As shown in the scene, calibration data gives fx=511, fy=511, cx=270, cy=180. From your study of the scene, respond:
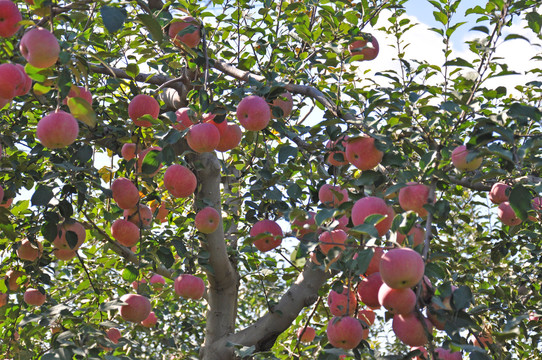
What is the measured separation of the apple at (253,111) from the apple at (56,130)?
653 mm

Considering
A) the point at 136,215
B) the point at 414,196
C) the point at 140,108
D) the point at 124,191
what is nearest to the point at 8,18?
the point at 140,108

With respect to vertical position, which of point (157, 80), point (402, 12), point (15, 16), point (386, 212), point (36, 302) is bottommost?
point (386, 212)

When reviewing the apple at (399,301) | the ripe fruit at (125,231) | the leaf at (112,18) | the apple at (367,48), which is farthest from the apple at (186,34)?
the apple at (399,301)

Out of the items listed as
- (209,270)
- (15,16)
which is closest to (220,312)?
(209,270)

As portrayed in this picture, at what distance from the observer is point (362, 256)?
4.99 ft

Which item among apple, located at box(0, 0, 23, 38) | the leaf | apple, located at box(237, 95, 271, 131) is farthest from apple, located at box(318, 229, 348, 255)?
apple, located at box(0, 0, 23, 38)

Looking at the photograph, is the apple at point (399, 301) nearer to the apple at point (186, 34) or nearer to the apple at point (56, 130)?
the apple at point (56, 130)

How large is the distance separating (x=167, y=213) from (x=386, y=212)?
6.95ft

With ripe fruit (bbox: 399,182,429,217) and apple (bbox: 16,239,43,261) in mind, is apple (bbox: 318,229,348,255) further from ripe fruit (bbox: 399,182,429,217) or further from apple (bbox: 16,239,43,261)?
apple (bbox: 16,239,43,261)

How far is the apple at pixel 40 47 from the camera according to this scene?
1.70 meters

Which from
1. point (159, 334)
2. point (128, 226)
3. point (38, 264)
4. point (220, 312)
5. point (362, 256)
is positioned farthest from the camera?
point (159, 334)

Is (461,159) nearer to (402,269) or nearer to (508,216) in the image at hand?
(402,269)

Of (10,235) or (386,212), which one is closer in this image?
(386,212)

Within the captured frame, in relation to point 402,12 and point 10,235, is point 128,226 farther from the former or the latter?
point 402,12
